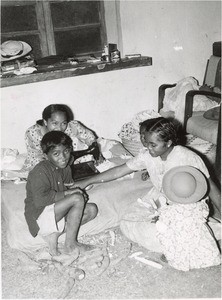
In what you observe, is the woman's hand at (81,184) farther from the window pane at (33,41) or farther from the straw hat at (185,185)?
the window pane at (33,41)

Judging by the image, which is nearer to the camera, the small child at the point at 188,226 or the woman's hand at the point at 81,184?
the small child at the point at 188,226

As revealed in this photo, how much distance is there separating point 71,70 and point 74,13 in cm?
100

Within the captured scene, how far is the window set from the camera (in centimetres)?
427

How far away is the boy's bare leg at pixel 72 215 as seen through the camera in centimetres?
251

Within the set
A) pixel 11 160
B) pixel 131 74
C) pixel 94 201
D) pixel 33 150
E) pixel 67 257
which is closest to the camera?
pixel 67 257

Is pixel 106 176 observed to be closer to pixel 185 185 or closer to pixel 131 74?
pixel 185 185

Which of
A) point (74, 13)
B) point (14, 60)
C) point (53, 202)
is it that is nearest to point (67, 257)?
point (53, 202)

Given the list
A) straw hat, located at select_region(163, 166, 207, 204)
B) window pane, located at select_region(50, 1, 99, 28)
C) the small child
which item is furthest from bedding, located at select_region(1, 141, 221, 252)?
window pane, located at select_region(50, 1, 99, 28)

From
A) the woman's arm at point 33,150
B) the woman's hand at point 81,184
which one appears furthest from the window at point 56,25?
the woman's hand at point 81,184

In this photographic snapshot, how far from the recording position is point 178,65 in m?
4.95

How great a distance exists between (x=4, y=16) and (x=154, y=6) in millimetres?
2016

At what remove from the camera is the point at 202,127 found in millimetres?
3873

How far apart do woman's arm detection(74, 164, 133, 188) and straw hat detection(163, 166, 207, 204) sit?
1.77ft

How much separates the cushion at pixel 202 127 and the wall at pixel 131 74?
0.94 metres
